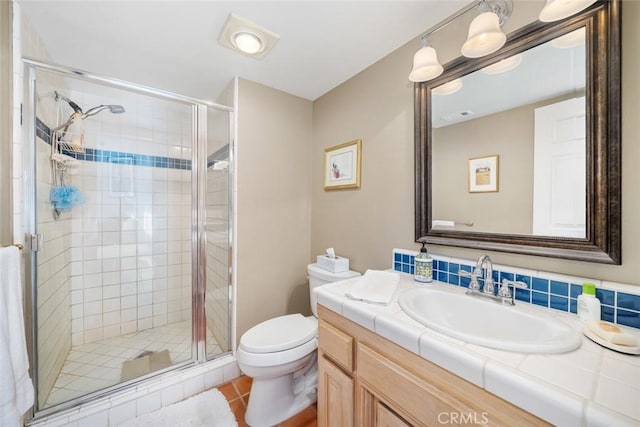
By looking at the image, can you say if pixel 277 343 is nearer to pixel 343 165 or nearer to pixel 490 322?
pixel 490 322

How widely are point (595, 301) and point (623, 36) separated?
2.80 ft

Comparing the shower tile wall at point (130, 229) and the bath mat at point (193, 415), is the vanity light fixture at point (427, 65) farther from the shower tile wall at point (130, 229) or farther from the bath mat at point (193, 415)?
the bath mat at point (193, 415)

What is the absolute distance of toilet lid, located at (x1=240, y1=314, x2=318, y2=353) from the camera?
1260 mm

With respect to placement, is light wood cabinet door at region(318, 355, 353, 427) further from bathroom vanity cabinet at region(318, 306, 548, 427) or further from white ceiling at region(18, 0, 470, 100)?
white ceiling at region(18, 0, 470, 100)

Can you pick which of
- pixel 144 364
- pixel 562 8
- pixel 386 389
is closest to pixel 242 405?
pixel 144 364

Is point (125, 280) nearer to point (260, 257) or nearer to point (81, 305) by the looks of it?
point (81, 305)

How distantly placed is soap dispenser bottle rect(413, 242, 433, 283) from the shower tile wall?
→ 1595mm

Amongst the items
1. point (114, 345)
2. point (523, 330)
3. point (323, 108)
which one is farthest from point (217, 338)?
point (323, 108)

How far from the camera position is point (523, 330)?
0.83 meters

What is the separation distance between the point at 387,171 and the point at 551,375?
113 cm

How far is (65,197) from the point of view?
1541 mm

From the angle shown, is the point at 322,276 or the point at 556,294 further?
the point at 322,276

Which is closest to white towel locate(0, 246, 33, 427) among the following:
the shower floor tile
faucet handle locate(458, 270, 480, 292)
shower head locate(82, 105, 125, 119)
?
the shower floor tile

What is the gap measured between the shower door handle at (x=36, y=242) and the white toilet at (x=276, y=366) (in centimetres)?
115
